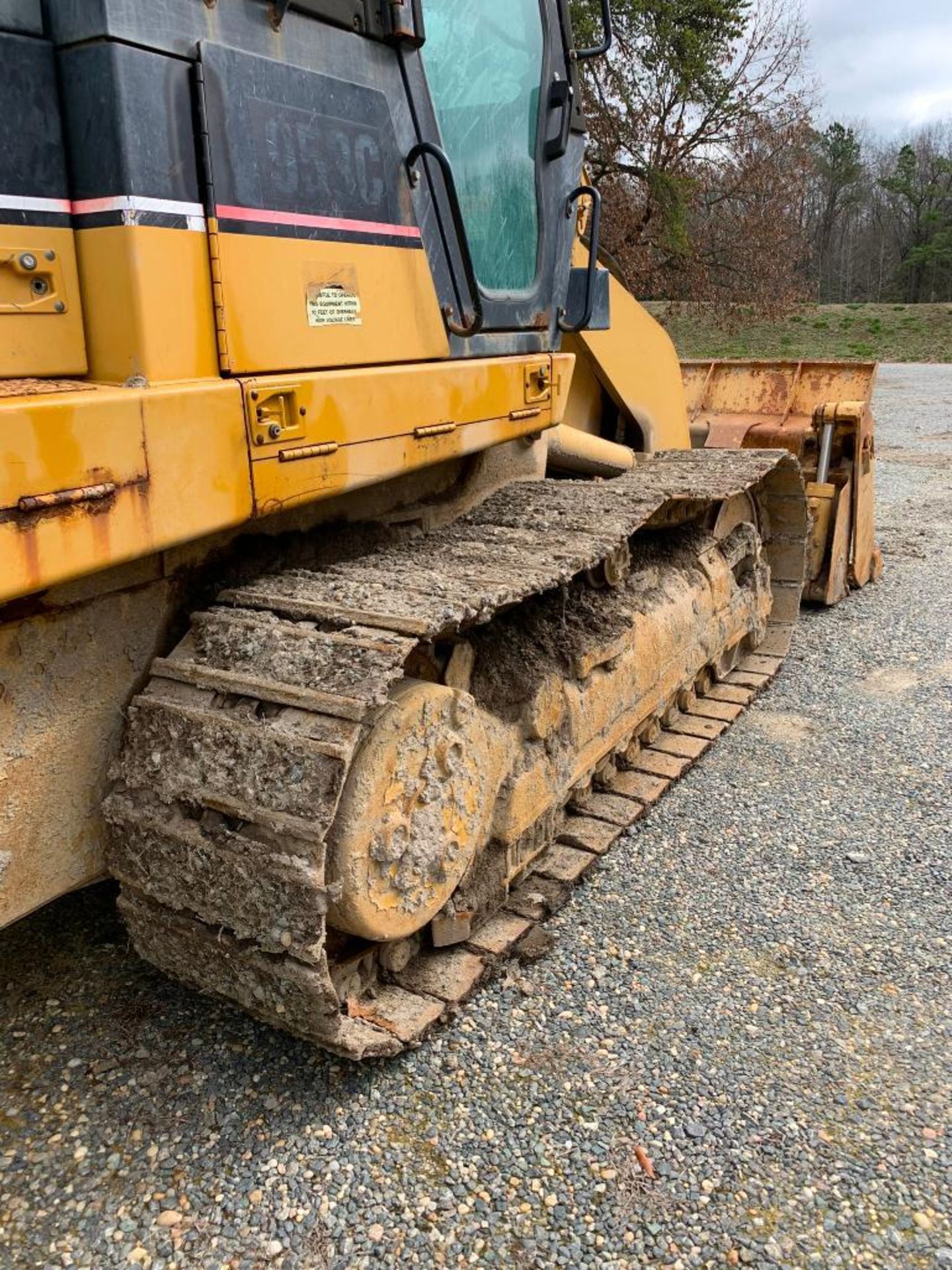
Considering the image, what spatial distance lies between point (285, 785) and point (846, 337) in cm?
2931

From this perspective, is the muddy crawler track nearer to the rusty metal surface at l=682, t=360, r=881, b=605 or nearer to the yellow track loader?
the yellow track loader

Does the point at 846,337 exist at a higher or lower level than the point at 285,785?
higher

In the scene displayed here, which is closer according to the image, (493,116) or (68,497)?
(68,497)

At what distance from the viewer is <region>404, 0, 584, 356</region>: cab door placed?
2.48 m

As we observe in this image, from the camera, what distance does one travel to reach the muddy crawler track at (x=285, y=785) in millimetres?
1916

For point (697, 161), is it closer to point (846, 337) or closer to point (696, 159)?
point (696, 159)

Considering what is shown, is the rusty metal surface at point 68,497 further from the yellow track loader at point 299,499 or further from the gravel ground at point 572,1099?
the gravel ground at point 572,1099

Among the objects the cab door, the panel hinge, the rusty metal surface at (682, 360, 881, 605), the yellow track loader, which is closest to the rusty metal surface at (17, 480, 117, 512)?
the yellow track loader

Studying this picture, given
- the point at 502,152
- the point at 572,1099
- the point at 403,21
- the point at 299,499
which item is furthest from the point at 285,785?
the point at 502,152

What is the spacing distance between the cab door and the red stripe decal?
0.47 ft

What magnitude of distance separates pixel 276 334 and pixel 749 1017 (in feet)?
5.91

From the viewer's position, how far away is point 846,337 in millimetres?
Answer: 28234

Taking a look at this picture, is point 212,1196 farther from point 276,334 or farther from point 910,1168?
point 276,334

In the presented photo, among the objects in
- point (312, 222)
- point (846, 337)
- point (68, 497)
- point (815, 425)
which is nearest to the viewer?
point (68, 497)
